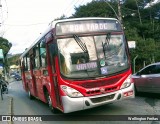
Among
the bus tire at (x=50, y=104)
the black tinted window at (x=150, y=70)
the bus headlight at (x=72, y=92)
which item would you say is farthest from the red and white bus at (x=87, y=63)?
the black tinted window at (x=150, y=70)

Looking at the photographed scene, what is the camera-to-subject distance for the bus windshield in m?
8.74

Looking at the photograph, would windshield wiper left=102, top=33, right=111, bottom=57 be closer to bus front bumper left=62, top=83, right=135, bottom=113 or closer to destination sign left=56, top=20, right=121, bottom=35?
destination sign left=56, top=20, right=121, bottom=35

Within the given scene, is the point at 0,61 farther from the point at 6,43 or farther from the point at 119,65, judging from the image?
the point at 6,43

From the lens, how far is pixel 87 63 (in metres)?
8.80

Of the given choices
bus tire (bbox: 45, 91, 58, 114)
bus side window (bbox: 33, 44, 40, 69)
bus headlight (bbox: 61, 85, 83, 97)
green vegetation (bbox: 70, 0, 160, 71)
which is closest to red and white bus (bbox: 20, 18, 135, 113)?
bus headlight (bbox: 61, 85, 83, 97)

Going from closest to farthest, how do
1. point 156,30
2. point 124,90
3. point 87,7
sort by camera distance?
point 124,90 → point 156,30 → point 87,7

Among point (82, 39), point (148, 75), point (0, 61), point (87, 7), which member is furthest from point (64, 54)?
point (87, 7)

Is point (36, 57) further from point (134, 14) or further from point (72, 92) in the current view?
point (134, 14)

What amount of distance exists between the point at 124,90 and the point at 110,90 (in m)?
0.47

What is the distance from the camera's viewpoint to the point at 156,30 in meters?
50.6

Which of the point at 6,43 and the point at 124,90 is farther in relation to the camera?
the point at 6,43

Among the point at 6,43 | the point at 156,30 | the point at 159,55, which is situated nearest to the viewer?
the point at 159,55

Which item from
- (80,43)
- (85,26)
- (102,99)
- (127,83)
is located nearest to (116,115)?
(102,99)

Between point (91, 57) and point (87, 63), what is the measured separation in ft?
0.79
